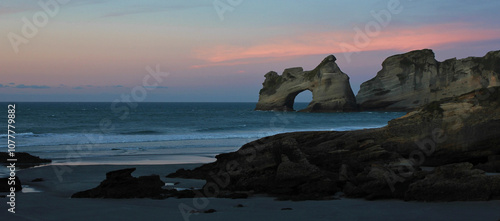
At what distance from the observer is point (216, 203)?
28.6 ft

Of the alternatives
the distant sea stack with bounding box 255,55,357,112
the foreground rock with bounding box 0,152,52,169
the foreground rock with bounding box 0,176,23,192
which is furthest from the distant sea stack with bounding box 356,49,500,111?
the foreground rock with bounding box 0,176,23,192

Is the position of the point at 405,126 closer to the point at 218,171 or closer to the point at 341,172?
the point at 341,172

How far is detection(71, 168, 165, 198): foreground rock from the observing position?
31.1 feet

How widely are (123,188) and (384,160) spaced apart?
244 inches

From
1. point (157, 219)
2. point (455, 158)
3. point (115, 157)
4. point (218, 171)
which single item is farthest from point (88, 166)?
point (455, 158)

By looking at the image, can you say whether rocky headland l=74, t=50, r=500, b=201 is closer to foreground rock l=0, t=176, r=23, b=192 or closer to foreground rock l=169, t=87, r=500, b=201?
foreground rock l=169, t=87, r=500, b=201

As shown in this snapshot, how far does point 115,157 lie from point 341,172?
1155 centimetres

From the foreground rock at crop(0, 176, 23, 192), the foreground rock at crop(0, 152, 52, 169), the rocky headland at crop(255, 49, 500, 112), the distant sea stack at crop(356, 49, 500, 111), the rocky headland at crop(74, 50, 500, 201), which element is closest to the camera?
the rocky headland at crop(74, 50, 500, 201)

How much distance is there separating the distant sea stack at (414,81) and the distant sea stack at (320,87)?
173 inches

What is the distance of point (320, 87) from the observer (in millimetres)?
77000

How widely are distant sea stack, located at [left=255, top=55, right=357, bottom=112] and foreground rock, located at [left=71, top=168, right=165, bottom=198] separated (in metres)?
67.4

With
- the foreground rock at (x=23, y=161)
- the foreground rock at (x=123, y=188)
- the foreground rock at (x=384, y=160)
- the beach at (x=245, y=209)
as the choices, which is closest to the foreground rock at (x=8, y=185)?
the beach at (x=245, y=209)

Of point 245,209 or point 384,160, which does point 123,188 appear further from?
point 384,160

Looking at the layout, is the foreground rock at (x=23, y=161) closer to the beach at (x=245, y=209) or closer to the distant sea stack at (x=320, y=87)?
the beach at (x=245, y=209)
